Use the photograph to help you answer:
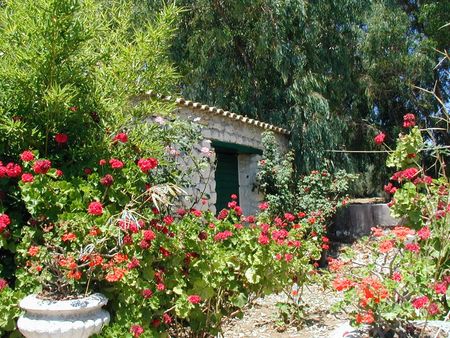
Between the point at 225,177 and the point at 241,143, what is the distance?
61 cm

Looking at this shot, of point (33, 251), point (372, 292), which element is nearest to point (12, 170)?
point (33, 251)

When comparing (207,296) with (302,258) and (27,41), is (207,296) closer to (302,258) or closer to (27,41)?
(302,258)

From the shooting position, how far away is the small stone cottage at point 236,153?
6.83m

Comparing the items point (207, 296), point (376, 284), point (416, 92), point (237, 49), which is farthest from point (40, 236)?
point (416, 92)

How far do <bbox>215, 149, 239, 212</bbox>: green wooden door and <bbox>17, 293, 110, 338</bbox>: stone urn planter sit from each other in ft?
15.5

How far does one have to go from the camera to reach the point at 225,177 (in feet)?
24.9

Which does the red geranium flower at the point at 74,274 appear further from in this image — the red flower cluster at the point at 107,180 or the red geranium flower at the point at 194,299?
the red geranium flower at the point at 194,299

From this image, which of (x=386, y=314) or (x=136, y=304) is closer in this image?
(x=386, y=314)

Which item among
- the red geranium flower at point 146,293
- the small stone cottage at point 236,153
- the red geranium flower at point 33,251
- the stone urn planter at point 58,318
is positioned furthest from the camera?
the small stone cottage at point 236,153

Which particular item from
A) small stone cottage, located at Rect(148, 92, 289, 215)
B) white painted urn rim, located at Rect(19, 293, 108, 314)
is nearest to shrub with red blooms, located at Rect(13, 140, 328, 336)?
white painted urn rim, located at Rect(19, 293, 108, 314)

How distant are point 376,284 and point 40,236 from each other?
6.73 ft

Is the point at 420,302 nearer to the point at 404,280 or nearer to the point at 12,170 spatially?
the point at 404,280

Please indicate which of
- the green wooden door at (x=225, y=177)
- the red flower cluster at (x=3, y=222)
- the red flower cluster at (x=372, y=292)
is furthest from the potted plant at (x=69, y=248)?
the green wooden door at (x=225, y=177)

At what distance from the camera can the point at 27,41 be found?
3.00 m
